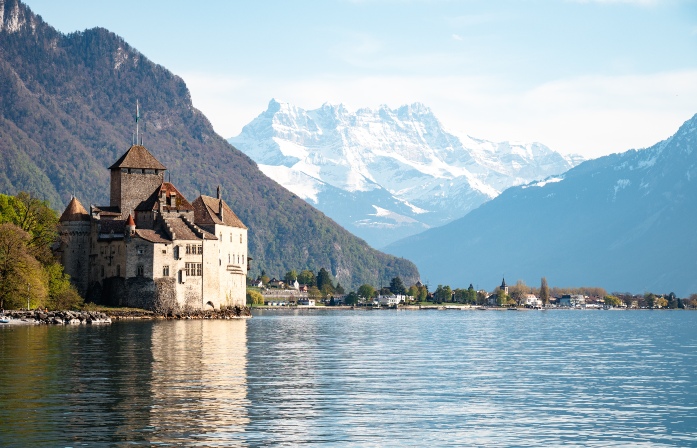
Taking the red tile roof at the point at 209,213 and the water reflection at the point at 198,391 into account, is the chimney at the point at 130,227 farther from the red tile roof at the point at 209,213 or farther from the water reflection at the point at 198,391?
the water reflection at the point at 198,391

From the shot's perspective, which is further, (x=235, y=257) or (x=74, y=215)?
(x=235, y=257)

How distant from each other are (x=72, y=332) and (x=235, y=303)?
6532 cm

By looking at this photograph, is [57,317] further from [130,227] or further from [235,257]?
[235,257]

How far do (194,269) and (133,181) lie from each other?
58.9ft

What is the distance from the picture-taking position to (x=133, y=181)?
162875mm

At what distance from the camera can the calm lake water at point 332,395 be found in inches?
1737

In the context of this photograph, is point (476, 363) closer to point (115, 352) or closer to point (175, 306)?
point (115, 352)

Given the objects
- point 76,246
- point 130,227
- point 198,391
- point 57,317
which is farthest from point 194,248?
point 198,391

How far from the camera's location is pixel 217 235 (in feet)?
541

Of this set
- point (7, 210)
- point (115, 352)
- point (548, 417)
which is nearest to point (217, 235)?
point (7, 210)

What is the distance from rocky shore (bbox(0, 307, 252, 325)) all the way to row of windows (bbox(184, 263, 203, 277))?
506cm

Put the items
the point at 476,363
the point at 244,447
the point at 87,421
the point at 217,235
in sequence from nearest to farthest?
the point at 244,447 → the point at 87,421 → the point at 476,363 → the point at 217,235

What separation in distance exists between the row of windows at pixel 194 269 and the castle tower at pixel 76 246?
14.2m

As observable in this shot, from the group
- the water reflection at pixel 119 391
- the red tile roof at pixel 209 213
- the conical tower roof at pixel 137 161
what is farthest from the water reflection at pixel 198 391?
the conical tower roof at pixel 137 161
